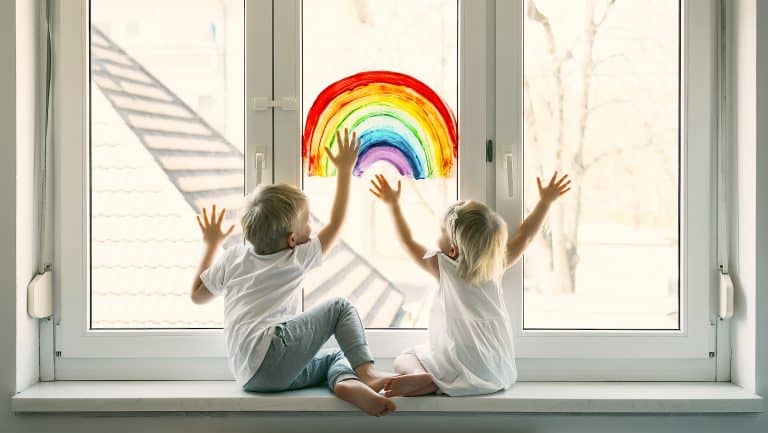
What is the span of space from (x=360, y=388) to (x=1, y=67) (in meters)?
1.15

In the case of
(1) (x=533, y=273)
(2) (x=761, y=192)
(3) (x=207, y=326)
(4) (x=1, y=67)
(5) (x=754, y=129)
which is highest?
(4) (x=1, y=67)

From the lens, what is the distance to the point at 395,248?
2064 millimetres

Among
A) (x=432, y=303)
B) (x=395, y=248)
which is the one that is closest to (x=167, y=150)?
(x=395, y=248)

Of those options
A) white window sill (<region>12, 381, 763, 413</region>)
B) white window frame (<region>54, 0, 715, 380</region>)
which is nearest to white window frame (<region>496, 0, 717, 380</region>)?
white window frame (<region>54, 0, 715, 380</region>)

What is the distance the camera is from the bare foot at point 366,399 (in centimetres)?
180

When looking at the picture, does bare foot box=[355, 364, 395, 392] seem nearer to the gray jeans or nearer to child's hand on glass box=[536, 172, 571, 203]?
the gray jeans

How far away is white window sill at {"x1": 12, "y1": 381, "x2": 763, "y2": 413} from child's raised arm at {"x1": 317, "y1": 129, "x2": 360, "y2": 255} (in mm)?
375

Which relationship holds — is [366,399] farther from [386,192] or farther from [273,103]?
[273,103]

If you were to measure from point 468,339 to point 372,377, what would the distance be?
0.80 feet

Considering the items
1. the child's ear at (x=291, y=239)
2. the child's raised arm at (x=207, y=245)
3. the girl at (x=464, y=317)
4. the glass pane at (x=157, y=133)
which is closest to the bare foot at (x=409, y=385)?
the girl at (x=464, y=317)

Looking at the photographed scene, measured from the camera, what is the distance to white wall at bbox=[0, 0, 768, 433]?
1.90 meters

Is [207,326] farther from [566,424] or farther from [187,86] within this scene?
[566,424]

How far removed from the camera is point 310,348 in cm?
187

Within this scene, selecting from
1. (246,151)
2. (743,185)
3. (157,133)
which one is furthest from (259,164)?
(743,185)
